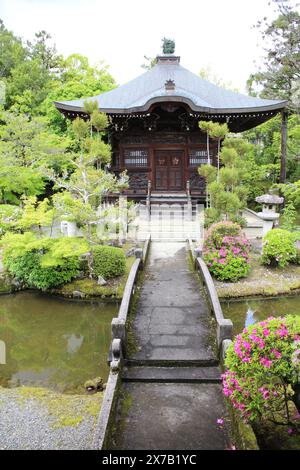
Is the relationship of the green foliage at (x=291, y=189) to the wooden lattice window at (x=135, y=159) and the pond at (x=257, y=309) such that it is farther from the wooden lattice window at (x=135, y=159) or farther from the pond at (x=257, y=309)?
the wooden lattice window at (x=135, y=159)

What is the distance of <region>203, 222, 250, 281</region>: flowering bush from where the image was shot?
11867mm

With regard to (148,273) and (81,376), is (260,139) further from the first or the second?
(81,376)

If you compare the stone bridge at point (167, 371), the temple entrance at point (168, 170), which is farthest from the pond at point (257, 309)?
the temple entrance at point (168, 170)

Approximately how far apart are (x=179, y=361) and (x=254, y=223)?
11.8 m

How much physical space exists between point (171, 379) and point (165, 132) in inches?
616

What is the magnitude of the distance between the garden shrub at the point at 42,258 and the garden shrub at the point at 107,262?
→ 65 cm

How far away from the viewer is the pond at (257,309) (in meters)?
10.2

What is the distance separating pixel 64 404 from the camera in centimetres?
653

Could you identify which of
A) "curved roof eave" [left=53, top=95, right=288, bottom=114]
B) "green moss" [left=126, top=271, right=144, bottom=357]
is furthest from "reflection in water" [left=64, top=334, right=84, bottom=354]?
"curved roof eave" [left=53, top=95, right=288, bottom=114]

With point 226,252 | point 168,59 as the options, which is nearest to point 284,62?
point 168,59
